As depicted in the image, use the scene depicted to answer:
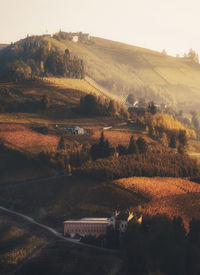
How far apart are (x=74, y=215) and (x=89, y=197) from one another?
7.14 metres

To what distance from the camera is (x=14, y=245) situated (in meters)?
86.9

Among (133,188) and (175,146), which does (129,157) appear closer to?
(133,188)

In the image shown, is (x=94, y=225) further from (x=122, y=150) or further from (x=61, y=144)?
(x=61, y=144)

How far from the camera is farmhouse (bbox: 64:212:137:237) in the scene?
296 ft

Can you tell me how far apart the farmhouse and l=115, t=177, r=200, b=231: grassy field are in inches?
272

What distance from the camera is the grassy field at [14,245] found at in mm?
80375

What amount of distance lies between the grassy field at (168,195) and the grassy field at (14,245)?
20.8 metres

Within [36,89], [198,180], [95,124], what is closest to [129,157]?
[198,180]

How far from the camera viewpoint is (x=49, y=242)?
3460 inches

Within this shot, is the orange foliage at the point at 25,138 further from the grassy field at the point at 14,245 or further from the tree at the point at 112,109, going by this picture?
the grassy field at the point at 14,245

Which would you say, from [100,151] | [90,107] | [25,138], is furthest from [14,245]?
[90,107]

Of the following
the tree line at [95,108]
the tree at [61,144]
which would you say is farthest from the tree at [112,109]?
the tree at [61,144]

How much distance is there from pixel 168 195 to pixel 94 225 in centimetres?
2303

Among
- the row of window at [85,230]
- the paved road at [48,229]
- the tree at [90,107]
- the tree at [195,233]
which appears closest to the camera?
the tree at [195,233]
